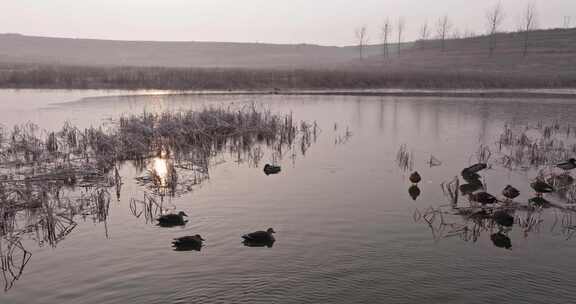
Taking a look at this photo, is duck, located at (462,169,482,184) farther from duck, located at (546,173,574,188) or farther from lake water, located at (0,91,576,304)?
duck, located at (546,173,574,188)

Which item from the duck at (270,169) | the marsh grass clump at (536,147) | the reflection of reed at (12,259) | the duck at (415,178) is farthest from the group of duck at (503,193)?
the reflection of reed at (12,259)

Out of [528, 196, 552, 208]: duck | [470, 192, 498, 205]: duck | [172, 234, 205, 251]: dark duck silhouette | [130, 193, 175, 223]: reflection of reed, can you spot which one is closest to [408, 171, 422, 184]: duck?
[470, 192, 498, 205]: duck

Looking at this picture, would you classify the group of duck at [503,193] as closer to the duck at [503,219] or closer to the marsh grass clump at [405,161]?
the duck at [503,219]

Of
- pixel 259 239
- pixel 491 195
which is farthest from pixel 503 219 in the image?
pixel 259 239

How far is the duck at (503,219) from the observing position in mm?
10586

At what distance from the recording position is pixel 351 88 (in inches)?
2073

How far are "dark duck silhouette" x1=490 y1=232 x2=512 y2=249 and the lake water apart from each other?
0.10 m

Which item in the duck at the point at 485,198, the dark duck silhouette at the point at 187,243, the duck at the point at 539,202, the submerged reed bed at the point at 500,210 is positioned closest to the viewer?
the dark duck silhouette at the point at 187,243

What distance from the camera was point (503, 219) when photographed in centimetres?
1064

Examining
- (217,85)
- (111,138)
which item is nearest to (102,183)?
(111,138)

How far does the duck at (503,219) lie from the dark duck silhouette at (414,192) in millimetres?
2431

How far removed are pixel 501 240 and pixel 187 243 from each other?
6592 mm

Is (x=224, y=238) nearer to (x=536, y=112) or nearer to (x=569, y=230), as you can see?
(x=569, y=230)

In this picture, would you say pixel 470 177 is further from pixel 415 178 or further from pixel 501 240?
pixel 501 240
